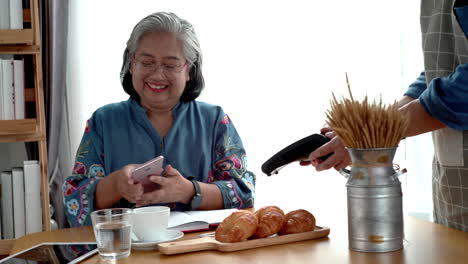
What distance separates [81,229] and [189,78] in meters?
0.71

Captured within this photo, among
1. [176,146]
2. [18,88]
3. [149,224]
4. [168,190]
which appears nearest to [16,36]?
[18,88]

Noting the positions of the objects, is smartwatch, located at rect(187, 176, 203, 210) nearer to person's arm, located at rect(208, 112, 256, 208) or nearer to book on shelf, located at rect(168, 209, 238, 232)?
person's arm, located at rect(208, 112, 256, 208)

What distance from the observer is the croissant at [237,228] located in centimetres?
123

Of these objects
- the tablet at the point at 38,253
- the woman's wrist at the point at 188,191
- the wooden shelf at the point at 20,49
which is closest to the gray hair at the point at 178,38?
the woman's wrist at the point at 188,191

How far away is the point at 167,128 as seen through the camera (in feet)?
6.72

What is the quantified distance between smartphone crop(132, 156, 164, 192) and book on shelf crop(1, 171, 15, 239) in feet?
4.79

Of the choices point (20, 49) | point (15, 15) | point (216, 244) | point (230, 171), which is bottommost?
point (216, 244)

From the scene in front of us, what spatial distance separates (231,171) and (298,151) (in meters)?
0.59

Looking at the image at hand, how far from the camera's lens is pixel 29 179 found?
9.56 ft

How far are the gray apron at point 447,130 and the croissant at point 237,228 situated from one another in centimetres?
47

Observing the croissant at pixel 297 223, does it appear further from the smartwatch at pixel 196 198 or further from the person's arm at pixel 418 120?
the smartwatch at pixel 196 198

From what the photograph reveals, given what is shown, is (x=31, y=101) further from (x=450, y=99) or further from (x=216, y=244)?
(x=450, y=99)

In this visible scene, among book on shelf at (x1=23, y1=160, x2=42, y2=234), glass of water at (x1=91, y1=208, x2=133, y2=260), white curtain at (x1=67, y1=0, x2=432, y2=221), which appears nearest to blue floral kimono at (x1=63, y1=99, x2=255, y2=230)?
glass of water at (x1=91, y1=208, x2=133, y2=260)

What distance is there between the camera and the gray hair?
1.98 metres
